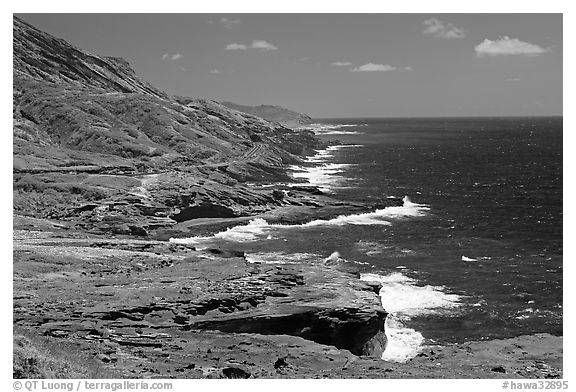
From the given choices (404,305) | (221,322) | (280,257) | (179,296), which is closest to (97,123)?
(280,257)

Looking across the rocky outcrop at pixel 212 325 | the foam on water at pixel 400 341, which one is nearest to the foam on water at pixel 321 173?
the foam on water at pixel 400 341

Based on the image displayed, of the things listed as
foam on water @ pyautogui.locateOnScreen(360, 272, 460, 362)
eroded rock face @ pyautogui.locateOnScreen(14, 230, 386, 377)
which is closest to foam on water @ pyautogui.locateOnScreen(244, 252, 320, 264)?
foam on water @ pyautogui.locateOnScreen(360, 272, 460, 362)

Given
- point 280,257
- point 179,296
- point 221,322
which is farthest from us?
point 280,257

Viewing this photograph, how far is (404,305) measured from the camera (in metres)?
50.5

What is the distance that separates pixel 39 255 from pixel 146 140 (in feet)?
300

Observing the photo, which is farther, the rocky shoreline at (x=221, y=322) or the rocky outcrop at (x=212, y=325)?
the rocky shoreline at (x=221, y=322)

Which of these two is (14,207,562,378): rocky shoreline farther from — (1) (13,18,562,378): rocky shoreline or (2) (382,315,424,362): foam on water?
(2) (382,315,424,362): foam on water

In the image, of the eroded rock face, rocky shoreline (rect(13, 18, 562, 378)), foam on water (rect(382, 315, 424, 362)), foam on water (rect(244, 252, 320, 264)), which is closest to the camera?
rocky shoreline (rect(13, 18, 562, 378))

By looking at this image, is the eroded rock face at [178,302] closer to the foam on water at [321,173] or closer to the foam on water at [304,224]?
the foam on water at [304,224]

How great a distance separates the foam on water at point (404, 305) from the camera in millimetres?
41406

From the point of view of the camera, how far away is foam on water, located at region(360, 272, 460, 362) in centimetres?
4141

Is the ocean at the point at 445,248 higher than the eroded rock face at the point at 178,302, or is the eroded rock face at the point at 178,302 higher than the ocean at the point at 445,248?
the eroded rock face at the point at 178,302

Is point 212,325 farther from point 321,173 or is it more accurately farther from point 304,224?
point 321,173

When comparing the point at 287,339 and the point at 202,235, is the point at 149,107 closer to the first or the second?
the point at 202,235
